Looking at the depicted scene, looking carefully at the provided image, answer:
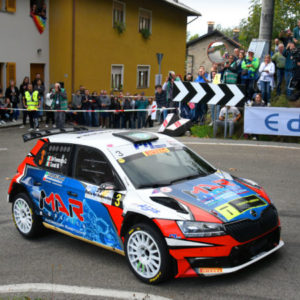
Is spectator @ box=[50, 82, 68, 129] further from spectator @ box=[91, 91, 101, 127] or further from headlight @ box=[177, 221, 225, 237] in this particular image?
headlight @ box=[177, 221, 225, 237]

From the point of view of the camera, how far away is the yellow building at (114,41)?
25.6m

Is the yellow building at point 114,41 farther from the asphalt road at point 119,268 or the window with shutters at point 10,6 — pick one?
the asphalt road at point 119,268

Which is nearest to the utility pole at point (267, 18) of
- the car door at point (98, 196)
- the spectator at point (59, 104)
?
the spectator at point (59, 104)

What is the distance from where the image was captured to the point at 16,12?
77.5 feet

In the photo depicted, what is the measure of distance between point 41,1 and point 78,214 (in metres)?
20.9

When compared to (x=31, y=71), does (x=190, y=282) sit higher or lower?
lower

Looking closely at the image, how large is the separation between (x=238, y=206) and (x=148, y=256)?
1208 millimetres

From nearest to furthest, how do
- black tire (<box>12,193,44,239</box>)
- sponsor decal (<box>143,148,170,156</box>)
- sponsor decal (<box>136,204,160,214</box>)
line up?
sponsor decal (<box>136,204,160,214</box>) → sponsor decal (<box>143,148,170,156</box>) → black tire (<box>12,193,44,239</box>)

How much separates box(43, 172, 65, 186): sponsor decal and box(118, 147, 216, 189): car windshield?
39.5 inches

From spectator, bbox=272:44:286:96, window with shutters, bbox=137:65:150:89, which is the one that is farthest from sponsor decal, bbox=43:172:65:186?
window with shutters, bbox=137:65:150:89

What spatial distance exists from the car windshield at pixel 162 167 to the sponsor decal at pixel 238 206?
0.85m

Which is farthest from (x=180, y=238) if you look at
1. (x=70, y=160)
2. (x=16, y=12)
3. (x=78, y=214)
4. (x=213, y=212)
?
(x=16, y=12)

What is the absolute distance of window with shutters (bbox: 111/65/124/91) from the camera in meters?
29.3

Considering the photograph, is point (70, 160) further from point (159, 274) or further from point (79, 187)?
point (159, 274)
